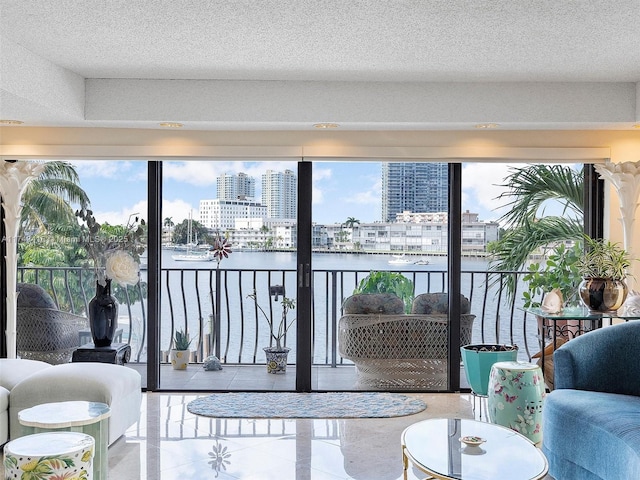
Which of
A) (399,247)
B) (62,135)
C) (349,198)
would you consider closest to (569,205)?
(399,247)

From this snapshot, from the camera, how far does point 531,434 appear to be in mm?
4012

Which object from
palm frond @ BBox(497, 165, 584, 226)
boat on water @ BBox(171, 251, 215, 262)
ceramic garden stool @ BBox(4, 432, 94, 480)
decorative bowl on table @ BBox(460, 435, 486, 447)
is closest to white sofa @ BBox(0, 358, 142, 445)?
ceramic garden stool @ BBox(4, 432, 94, 480)

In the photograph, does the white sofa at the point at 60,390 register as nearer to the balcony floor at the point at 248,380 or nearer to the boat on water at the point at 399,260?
the balcony floor at the point at 248,380

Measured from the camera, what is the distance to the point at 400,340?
5.40 m

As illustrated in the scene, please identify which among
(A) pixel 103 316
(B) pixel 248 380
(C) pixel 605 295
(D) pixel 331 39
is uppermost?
(D) pixel 331 39

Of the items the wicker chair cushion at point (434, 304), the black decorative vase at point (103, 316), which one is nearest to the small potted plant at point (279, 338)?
the wicker chair cushion at point (434, 304)

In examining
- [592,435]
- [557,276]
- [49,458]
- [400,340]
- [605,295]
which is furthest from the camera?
[400,340]

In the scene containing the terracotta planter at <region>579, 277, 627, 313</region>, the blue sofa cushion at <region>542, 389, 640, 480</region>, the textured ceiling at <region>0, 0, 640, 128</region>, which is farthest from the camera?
the terracotta planter at <region>579, 277, 627, 313</region>

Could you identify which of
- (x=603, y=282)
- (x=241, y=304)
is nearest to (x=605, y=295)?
(x=603, y=282)

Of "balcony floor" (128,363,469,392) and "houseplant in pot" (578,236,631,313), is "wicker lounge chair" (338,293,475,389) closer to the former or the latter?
"balcony floor" (128,363,469,392)

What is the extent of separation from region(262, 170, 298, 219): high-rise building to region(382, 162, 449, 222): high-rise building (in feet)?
2.50

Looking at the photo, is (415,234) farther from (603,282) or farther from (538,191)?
(603,282)

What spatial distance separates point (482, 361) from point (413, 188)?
1.50 m

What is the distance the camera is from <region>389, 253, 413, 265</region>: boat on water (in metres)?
5.44
